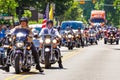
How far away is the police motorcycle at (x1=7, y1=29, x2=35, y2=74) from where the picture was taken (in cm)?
1692

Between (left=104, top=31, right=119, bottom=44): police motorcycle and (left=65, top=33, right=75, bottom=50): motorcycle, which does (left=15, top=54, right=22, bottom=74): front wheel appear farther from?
(left=104, top=31, right=119, bottom=44): police motorcycle

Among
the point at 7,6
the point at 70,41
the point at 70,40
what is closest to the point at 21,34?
the point at 70,41

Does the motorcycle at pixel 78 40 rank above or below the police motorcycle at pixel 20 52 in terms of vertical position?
below

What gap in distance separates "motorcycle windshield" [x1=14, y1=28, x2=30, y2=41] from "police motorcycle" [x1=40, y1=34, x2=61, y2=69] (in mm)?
2333

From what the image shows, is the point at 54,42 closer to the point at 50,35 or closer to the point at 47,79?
the point at 50,35

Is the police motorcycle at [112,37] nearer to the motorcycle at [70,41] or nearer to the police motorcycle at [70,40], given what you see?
the police motorcycle at [70,40]

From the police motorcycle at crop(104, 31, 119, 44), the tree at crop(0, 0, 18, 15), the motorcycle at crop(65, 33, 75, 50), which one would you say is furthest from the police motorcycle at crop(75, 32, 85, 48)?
the tree at crop(0, 0, 18, 15)

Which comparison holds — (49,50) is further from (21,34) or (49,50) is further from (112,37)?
(112,37)

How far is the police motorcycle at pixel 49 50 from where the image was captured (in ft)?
64.4

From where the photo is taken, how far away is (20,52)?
16953 millimetres

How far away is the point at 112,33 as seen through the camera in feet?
181

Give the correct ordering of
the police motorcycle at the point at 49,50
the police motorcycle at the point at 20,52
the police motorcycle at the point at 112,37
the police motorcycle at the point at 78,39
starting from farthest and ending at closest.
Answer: the police motorcycle at the point at 112,37 → the police motorcycle at the point at 78,39 → the police motorcycle at the point at 49,50 → the police motorcycle at the point at 20,52

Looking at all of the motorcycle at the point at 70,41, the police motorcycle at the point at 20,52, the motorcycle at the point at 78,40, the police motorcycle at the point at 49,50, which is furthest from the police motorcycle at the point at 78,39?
the police motorcycle at the point at 20,52

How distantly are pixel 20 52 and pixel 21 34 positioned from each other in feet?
1.99
